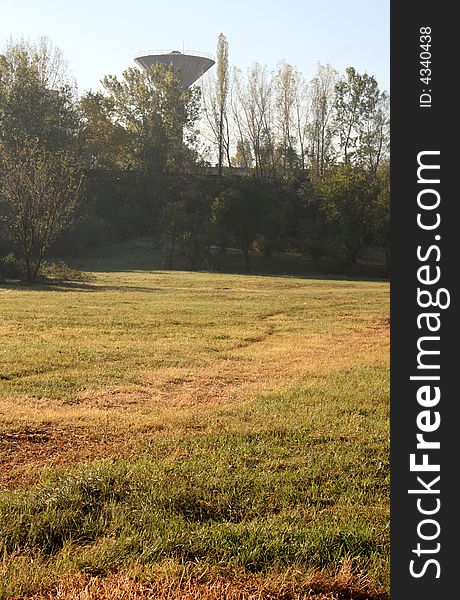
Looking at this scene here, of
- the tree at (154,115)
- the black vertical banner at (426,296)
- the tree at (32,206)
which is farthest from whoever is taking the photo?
the tree at (154,115)

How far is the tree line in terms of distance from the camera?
4706 cm

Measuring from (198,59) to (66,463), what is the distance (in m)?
56.6

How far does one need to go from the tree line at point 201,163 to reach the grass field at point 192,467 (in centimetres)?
3084

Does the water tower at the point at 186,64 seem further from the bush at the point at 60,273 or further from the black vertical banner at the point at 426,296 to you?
the black vertical banner at the point at 426,296

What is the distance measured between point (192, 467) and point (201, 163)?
170 feet

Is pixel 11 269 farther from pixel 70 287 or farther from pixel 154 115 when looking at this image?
pixel 154 115

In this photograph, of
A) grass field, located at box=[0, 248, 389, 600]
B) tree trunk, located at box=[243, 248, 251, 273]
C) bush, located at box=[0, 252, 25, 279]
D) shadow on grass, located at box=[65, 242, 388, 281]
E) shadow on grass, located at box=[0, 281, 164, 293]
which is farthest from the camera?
tree trunk, located at box=[243, 248, 251, 273]

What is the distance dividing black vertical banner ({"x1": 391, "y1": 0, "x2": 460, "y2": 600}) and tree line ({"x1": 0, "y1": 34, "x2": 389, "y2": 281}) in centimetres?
4026

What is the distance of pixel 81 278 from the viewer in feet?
104

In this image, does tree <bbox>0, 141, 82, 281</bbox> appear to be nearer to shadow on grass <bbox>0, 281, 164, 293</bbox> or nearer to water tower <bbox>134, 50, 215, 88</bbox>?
shadow on grass <bbox>0, 281, 164, 293</bbox>

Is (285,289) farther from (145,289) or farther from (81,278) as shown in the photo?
(81,278)

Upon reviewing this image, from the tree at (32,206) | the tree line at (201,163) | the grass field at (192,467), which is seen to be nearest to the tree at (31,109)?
the tree line at (201,163)

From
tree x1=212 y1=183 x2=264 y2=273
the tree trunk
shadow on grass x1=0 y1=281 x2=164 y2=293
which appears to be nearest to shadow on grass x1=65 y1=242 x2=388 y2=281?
the tree trunk

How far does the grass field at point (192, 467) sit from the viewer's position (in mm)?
3660
